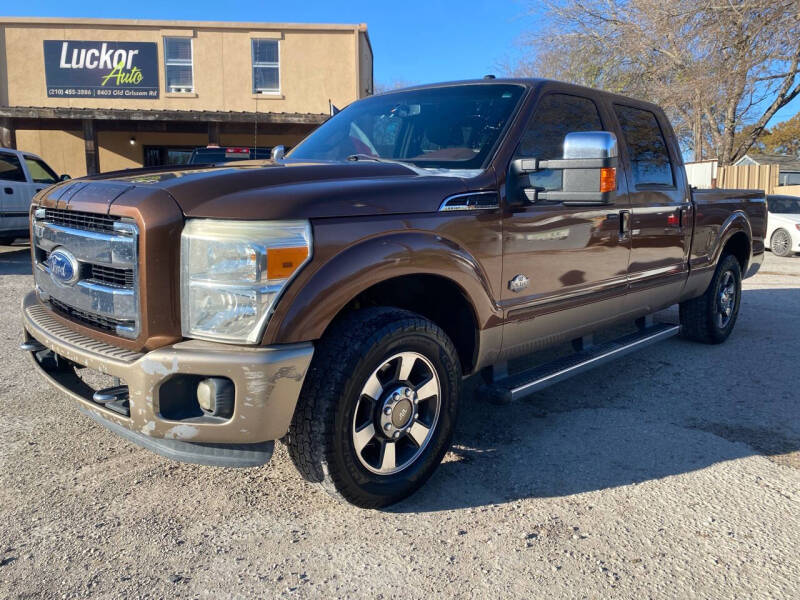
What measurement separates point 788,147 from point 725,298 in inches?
2267

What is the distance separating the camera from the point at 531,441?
11.6ft

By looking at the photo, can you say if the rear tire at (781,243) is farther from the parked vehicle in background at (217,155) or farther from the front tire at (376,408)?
the front tire at (376,408)

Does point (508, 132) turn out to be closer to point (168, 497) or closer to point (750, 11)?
point (168, 497)

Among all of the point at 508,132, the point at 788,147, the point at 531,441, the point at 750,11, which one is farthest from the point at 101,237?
the point at 788,147

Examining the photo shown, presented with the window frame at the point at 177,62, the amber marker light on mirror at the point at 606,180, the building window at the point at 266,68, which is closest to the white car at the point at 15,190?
the window frame at the point at 177,62

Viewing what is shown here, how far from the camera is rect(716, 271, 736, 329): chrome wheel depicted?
5.70m

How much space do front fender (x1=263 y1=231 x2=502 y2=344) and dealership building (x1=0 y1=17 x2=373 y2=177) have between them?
15.6m

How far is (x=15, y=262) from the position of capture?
10742 mm

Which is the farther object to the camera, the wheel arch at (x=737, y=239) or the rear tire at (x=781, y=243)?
the rear tire at (x=781, y=243)

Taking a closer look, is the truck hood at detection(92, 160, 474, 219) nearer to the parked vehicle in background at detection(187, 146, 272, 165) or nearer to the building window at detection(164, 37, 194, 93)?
the parked vehicle in background at detection(187, 146, 272, 165)

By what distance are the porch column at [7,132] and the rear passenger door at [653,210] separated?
688 inches

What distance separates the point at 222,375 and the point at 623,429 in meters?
2.48

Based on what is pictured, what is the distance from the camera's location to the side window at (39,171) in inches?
451

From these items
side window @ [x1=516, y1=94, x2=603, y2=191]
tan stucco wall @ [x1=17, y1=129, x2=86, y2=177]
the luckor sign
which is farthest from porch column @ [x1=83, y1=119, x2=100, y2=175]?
side window @ [x1=516, y1=94, x2=603, y2=191]
